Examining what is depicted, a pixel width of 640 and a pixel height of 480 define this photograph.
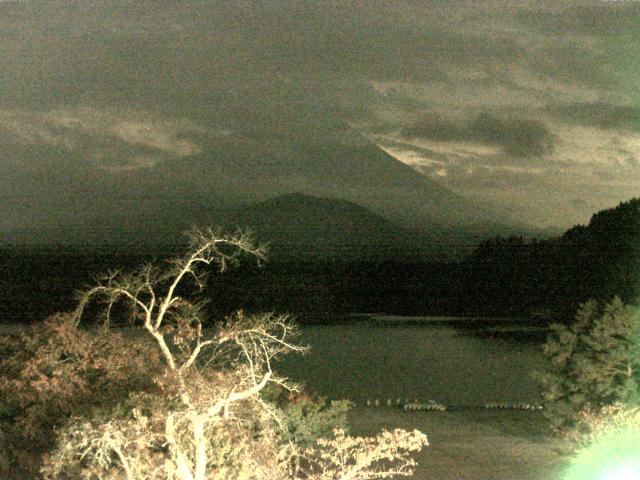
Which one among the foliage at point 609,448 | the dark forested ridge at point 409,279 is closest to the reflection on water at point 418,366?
the dark forested ridge at point 409,279

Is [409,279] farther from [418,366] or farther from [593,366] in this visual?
[593,366]

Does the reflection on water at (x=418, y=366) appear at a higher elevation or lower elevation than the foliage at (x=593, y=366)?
lower

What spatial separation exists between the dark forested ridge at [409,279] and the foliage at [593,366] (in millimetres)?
24420

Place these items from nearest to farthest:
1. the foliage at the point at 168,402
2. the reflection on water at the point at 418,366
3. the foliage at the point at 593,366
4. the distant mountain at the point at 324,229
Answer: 1. the foliage at the point at 168,402
2. the foliage at the point at 593,366
3. the reflection on water at the point at 418,366
4. the distant mountain at the point at 324,229

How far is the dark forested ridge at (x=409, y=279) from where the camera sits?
151 ft

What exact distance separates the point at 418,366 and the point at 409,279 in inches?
1070

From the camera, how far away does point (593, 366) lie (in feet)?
54.6

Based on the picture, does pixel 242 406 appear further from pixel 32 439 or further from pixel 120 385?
pixel 32 439

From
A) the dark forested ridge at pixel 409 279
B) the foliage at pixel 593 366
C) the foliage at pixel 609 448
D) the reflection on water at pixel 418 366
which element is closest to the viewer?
the foliage at pixel 609 448

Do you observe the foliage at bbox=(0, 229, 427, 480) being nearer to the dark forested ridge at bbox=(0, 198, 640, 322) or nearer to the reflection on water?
the reflection on water

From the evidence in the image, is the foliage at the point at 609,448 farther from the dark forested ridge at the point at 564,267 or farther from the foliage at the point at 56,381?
the dark forested ridge at the point at 564,267

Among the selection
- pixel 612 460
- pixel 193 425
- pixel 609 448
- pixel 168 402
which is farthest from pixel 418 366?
pixel 193 425

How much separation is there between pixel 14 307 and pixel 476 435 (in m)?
33.1

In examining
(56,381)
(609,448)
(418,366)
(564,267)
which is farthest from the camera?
(564,267)
